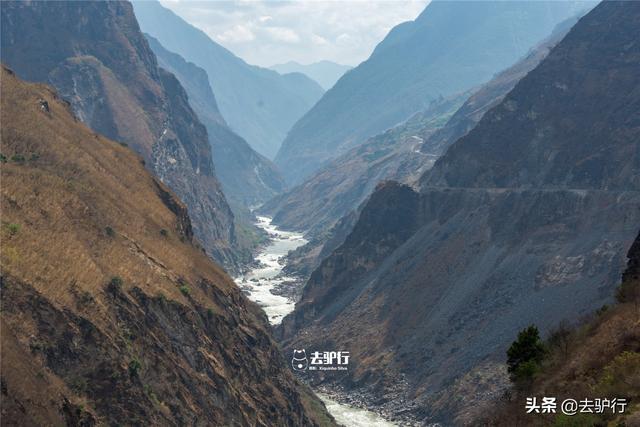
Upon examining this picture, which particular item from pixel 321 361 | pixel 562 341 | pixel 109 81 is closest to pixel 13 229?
pixel 562 341

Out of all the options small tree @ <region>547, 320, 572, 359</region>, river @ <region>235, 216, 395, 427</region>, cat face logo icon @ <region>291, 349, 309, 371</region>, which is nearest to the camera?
small tree @ <region>547, 320, 572, 359</region>

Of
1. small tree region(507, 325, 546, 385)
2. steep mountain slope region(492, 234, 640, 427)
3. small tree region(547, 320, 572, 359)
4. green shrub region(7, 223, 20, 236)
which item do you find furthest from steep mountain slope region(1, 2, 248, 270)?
steep mountain slope region(492, 234, 640, 427)

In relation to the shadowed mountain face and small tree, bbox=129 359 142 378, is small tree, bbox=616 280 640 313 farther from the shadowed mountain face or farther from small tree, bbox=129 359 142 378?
the shadowed mountain face

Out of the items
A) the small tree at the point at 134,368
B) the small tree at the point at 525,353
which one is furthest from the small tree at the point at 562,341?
the small tree at the point at 134,368

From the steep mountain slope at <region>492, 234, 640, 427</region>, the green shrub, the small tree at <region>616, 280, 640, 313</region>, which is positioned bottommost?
the steep mountain slope at <region>492, 234, 640, 427</region>

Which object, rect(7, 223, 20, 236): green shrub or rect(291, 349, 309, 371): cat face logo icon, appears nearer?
rect(7, 223, 20, 236): green shrub

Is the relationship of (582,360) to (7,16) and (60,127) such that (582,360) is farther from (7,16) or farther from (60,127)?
(7,16)

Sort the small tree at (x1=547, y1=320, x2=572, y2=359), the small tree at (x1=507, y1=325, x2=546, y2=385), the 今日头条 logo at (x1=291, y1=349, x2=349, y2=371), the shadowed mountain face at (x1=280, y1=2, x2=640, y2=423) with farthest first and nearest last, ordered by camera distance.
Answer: the 今日头条 logo at (x1=291, y1=349, x2=349, y2=371) → the shadowed mountain face at (x1=280, y1=2, x2=640, y2=423) → the small tree at (x1=507, y1=325, x2=546, y2=385) → the small tree at (x1=547, y1=320, x2=572, y2=359)
